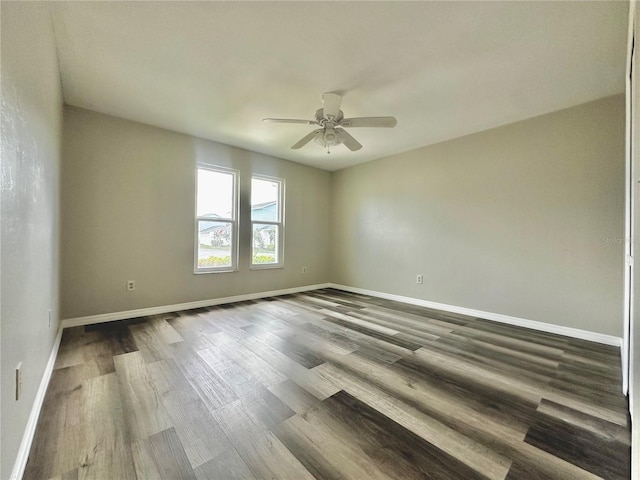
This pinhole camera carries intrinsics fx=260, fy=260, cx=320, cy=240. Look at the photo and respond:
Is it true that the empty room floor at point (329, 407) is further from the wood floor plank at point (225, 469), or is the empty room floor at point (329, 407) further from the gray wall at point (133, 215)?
the gray wall at point (133, 215)

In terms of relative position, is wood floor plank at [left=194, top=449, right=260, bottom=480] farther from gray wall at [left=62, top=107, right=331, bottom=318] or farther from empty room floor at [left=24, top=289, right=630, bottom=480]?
gray wall at [left=62, top=107, right=331, bottom=318]

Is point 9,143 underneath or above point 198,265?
above

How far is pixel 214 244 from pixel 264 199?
117 cm

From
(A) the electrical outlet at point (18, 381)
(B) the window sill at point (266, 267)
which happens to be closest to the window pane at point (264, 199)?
(B) the window sill at point (266, 267)

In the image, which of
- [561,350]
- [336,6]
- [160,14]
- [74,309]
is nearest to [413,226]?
[561,350]

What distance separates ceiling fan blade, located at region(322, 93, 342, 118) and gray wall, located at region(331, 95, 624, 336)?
2106mm

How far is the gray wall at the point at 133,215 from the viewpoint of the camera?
2.91 meters

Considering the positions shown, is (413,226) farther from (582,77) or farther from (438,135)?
(582,77)

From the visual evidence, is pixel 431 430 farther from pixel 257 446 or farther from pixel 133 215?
pixel 133 215

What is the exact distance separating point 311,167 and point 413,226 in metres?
2.30

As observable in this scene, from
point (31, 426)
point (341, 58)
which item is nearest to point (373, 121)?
point (341, 58)

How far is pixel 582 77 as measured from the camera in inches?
90.1

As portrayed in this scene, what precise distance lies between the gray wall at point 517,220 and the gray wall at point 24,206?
13.4 ft

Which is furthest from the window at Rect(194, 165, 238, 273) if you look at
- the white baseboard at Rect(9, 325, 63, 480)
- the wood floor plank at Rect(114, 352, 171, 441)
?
the white baseboard at Rect(9, 325, 63, 480)
